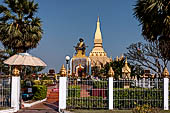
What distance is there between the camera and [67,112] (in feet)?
34.5

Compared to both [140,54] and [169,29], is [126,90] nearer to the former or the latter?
[169,29]

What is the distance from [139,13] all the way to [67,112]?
6.38 metres

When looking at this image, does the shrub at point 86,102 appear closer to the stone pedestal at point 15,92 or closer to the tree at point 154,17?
the stone pedestal at point 15,92

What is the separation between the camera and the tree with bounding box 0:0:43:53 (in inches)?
637

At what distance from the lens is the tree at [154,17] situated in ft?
39.9

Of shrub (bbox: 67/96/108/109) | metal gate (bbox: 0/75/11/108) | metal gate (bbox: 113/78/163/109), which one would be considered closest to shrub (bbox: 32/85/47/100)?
metal gate (bbox: 0/75/11/108)

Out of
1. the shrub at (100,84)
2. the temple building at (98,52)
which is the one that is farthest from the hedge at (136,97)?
the temple building at (98,52)

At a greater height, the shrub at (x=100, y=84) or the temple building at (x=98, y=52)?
the temple building at (x=98, y=52)

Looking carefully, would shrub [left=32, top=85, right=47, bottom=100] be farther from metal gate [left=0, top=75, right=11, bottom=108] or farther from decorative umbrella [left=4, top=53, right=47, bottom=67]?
metal gate [left=0, top=75, right=11, bottom=108]

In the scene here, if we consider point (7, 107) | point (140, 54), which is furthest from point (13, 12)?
point (140, 54)

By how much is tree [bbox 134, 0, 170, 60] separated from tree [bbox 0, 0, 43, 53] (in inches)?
261

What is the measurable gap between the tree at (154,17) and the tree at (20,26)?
664cm

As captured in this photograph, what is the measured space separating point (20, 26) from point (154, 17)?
27.5ft

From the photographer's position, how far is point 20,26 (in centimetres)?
1647
